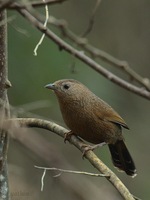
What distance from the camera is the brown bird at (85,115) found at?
14.9 ft

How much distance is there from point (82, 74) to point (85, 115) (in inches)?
134

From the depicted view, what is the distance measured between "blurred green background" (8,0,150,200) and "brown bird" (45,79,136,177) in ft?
0.98

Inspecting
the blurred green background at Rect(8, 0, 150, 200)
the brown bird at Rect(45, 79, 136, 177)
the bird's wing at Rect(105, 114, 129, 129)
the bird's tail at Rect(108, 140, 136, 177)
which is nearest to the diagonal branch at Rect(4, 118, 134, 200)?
the brown bird at Rect(45, 79, 136, 177)

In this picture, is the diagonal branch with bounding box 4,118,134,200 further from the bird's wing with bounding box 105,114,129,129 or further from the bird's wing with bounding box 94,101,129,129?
the bird's wing with bounding box 105,114,129,129

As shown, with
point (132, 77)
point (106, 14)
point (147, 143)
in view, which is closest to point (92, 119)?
point (132, 77)

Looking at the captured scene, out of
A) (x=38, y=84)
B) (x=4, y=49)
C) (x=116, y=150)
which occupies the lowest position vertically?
(x=38, y=84)

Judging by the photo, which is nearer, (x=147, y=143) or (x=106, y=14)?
(x=147, y=143)

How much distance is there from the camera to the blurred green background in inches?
287

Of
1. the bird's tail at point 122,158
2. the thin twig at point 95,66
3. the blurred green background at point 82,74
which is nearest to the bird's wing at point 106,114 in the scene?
the bird's tail at point 122,158

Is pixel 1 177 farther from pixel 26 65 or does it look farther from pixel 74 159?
pixel 74 159

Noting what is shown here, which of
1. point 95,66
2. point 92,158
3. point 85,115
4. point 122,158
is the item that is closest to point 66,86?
point 85,115

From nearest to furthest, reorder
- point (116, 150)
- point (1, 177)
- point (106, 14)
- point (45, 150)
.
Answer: point (45, 150)
point (1, 177)
point (116, 150)
point (106, 14)

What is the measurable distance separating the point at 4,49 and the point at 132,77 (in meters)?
1.17

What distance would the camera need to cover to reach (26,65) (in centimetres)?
754
